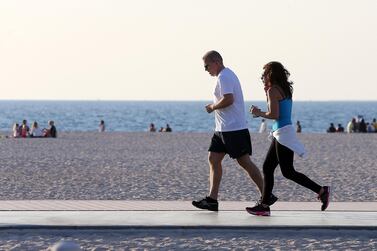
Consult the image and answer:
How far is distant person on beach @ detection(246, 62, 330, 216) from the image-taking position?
408 inches

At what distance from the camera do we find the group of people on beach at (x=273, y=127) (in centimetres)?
1037

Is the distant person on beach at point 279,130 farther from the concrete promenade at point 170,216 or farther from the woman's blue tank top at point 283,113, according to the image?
the concrete promenade at point 170,216

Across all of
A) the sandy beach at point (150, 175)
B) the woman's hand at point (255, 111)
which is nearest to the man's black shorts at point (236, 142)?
the woman's hand at point (255, 111)

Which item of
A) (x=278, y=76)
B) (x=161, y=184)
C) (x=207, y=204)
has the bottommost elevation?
(x=161, y=184)

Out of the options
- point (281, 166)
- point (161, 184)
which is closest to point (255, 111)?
point (281, 166)

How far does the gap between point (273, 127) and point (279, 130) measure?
131mm

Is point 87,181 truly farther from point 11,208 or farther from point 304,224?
point 304,224

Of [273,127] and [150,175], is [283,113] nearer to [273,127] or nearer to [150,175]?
[273,127]

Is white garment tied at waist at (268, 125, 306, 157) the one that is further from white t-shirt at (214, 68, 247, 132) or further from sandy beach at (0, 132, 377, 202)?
sandy beach at (0, 132, 377, 202)

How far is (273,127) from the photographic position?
34.5 feet

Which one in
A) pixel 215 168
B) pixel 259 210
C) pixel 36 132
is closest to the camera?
pixel 259 210

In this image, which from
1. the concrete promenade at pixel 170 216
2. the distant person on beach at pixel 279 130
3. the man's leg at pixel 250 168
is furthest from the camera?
the man's leg at pixel 250 168

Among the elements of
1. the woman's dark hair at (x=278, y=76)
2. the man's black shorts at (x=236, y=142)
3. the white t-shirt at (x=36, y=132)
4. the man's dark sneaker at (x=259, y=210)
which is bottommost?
the white t-shirt at (x=36, y=132)

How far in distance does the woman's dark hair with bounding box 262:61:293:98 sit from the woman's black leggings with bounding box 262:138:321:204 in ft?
1.72
